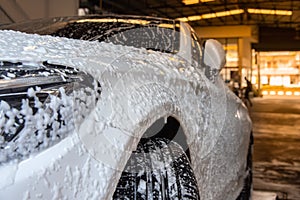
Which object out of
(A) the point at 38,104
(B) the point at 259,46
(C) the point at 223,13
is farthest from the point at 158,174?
(B) the point at 259,46

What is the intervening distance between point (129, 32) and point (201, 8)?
19007 mm

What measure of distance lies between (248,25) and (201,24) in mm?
2751

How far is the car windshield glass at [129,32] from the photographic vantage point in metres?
2.19

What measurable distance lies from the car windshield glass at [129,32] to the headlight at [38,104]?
3.41 ft

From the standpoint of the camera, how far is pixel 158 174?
147cm

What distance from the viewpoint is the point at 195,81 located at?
6.18 feet

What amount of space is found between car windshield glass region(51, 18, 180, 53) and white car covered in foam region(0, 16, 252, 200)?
11 millimetres

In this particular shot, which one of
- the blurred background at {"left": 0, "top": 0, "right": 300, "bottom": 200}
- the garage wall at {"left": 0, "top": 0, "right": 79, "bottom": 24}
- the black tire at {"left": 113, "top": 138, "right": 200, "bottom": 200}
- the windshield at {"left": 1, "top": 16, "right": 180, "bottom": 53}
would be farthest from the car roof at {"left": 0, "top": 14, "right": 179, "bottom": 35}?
the garage wall at {"left": 0, "top": 0, "right": 79, "bottom": 24}

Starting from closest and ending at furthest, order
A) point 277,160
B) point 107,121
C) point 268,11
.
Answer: point 107,121, point 277,160, point 268,11

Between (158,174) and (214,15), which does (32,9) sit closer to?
(158,174)

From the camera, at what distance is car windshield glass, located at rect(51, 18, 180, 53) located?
219cm

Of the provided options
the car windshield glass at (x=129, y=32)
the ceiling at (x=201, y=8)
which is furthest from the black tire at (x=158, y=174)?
the ceiling at (x=201, y=8)

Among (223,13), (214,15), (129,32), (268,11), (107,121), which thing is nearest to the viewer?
(107,121)

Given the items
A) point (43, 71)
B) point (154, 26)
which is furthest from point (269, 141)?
point (43, 71)
